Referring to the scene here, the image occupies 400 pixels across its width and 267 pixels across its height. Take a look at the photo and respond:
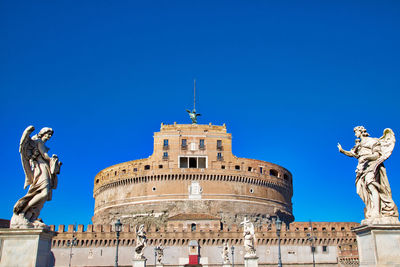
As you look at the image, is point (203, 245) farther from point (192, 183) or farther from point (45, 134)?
point (45, 134)

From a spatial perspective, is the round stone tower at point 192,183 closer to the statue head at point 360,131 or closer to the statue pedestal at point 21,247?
the statue head at point 360,131

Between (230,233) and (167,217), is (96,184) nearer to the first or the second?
(167,217)

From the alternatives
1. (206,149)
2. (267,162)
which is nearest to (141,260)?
(206,149)

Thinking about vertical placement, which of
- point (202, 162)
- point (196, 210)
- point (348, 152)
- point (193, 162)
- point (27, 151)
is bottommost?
point (27, 151)

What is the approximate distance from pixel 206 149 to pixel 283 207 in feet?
52.3

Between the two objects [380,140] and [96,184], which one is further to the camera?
[96,184]

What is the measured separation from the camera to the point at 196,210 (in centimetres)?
5844

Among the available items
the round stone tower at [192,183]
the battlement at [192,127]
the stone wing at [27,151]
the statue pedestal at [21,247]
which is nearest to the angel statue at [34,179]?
the stone wing at [27,151]

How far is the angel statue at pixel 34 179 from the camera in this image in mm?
7105

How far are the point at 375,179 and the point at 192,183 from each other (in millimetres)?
52706

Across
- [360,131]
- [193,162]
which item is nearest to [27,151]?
[360,131]

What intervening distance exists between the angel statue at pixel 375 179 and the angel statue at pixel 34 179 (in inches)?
215

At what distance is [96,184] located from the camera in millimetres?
69250

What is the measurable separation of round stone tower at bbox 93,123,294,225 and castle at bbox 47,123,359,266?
0.47 feet
